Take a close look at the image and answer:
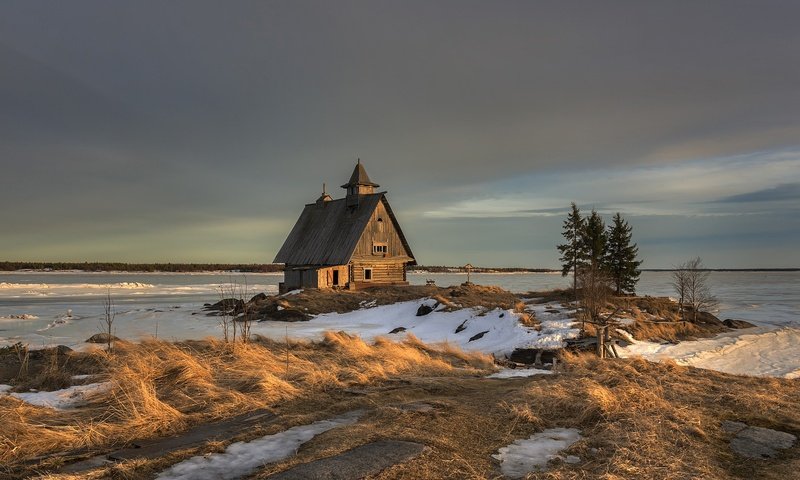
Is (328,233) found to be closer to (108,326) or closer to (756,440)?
(108,326)

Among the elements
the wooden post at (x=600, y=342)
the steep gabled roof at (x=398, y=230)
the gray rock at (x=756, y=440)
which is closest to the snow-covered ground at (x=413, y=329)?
the wooden post at (x=600, y=342)

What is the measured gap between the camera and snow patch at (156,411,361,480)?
473 cm

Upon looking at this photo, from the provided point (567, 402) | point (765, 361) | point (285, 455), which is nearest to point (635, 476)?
point (567, 402)

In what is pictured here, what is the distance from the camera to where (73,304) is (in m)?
34.8

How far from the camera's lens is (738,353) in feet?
69.0

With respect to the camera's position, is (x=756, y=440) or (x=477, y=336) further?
(x=477, y=336)

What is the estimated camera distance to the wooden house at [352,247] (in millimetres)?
41688

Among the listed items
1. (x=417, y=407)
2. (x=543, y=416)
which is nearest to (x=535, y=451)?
(x=543, y=416)

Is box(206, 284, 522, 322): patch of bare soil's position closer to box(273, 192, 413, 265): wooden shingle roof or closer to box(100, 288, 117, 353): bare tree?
box(273, 192, 413, 265): wooden shingle roof

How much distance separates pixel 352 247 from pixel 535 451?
35.9m

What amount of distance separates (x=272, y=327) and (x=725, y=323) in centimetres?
2381


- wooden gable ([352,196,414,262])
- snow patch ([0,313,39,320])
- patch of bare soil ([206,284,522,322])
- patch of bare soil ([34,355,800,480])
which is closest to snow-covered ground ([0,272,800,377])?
snow patch ([0,313,39,320])

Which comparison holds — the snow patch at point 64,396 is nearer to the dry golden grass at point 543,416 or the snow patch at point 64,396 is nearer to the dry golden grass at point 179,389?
the dry golden grass at point 179,389

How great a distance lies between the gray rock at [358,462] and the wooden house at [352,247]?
1399 inches
